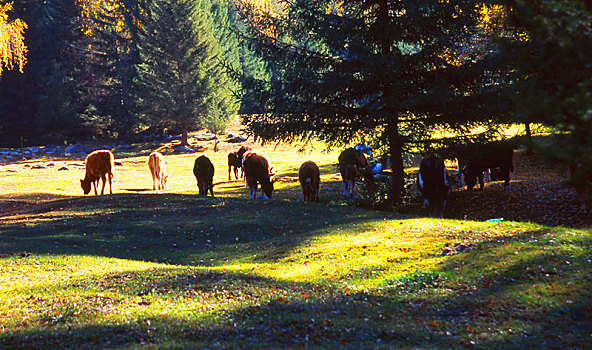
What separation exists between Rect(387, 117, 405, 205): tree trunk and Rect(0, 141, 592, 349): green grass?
3046 millimetres

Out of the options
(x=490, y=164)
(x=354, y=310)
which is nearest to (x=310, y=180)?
(x=490, y=164)

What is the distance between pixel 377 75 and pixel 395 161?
146 inches

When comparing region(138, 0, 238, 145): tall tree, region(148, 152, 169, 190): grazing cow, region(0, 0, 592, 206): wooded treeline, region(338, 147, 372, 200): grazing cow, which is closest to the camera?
region(0, 0, 592, 206): wooded treeline

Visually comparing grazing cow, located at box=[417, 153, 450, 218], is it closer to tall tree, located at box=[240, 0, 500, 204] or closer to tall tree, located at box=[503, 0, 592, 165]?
tall tree, located at box=[240, 0, 500, 204]

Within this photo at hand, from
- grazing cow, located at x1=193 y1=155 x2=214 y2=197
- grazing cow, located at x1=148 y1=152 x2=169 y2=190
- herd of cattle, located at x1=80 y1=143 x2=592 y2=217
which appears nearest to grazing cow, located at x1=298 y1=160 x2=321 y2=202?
herd of cattle, located at x1=80 y1=143 x2=592 y2=217

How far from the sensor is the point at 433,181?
17.7 metres

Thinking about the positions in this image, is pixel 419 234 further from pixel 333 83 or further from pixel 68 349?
pixel 68 349

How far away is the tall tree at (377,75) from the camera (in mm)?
18156

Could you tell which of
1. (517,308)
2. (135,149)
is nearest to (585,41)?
(517,308)

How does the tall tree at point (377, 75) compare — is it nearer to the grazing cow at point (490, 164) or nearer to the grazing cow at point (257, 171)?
the grazing cow at point (490, 164)

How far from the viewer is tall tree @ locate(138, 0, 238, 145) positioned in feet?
204

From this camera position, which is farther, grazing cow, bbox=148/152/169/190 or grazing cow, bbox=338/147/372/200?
grazing cow, bbox=148/152/169/190

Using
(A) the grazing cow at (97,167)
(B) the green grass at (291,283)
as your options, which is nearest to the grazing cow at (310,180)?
(B) the green grass at (291,283)

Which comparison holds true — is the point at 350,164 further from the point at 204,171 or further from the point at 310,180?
the point at 204,171
